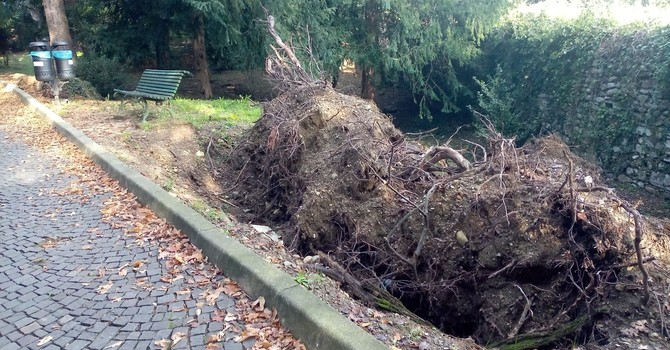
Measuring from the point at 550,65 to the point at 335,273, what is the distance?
11469 mm

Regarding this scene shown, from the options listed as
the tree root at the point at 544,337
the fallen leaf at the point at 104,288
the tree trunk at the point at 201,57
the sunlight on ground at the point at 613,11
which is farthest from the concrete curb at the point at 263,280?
the tree trunk at the point at 201,57

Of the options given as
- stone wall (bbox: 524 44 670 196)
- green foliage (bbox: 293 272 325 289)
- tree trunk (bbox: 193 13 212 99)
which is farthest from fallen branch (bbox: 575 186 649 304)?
tree trunk (bbox: 193 13 212 99)

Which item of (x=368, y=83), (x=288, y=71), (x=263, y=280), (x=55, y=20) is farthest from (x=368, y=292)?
(x=368, y=83)

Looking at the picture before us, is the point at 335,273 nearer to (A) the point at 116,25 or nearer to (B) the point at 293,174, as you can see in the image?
(B) the point at 293,174

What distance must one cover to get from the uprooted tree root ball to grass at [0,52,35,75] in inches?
737

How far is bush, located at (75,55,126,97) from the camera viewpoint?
1424 cm

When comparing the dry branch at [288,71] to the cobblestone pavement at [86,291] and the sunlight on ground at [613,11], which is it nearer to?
the cobblestone pavement at [86,291]

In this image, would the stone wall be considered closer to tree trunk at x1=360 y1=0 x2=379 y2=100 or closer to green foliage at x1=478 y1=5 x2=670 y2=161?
green foliage at x1=478 y1=5 x2=670 y2=161

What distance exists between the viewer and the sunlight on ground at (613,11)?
1078cm

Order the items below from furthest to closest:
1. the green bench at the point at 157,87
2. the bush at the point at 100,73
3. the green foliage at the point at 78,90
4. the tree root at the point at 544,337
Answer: the bush at the point at 100,73 < the green foliage at the point at 78,90 < the green bench at the point at 157,87 < the tree root at the point at 544,337

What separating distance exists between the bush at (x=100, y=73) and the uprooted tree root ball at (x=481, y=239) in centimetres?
1047

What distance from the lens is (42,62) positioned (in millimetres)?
10641

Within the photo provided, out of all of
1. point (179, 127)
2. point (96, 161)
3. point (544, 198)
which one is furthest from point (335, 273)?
point (179, 127)

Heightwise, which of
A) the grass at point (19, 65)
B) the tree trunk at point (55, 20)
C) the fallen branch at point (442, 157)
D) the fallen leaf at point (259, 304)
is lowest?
the grass at point (19, 65)
